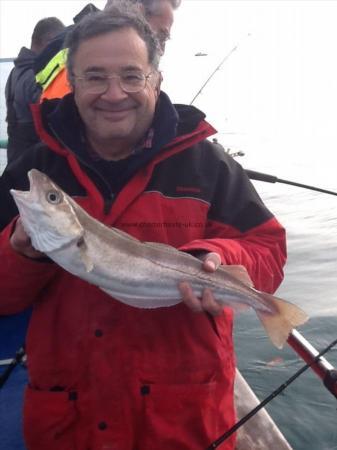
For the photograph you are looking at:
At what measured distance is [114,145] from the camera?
3.09 metres

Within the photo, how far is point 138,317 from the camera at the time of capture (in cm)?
286

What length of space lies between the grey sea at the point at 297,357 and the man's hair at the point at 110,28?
2.80 m

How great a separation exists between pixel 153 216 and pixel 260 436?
2.28m

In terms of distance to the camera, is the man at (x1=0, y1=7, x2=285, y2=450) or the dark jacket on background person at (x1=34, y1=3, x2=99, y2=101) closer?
the man at (x1=0, y1=7, x2=285, y2=450)

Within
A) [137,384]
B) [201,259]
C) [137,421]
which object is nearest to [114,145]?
[201,259]

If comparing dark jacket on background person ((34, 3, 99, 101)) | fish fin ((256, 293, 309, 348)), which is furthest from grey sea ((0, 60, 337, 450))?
dark jacket on background person ((34, 3, 99, 101))

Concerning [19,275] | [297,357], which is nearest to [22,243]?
[19,275]

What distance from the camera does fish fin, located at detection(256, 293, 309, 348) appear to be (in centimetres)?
280

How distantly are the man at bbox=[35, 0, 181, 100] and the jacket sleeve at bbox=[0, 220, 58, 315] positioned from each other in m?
1.79

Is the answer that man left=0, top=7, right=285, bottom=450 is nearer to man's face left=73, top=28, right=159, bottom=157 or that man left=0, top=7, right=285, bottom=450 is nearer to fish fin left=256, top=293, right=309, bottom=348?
man's face left=73, top=28, right=159, bottom=157

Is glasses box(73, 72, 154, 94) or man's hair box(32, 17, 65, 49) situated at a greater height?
glasses box(73, 72, 154, 94)

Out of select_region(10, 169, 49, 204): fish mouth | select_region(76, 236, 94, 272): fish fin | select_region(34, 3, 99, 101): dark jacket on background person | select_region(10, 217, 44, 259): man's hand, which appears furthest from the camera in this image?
select_region(34, 3, 99, 101): dark jacket on background person

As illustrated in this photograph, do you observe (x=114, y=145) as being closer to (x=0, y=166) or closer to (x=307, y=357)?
(x=307, y=357)

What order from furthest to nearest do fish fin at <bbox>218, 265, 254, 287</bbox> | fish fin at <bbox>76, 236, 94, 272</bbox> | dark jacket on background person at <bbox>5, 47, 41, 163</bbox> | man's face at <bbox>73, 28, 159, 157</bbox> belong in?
dark jacket on background person at <bbox>5, 47, 41, 163</bbox> → man's face at <bbox>73, 28, 159, 157</bbox> → fish fin at <bbox>218, 265, 254, 287</bbox> → fish fin at <bbox>76, 236, 94, 272</bbox>
